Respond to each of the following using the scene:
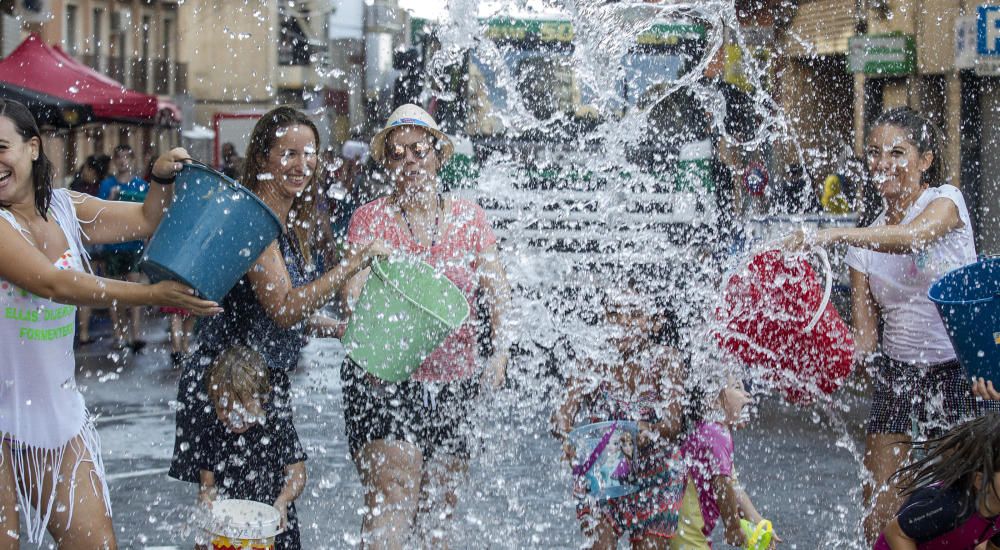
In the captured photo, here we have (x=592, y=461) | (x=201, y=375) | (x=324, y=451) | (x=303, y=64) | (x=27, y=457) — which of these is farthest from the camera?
(x=303, y=64)

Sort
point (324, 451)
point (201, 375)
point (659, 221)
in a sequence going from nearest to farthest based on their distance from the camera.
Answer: point (201, 375)
point (324, 451)
point (659, 221)

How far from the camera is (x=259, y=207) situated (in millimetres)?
3357

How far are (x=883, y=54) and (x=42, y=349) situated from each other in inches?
591

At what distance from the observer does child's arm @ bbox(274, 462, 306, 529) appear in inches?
143

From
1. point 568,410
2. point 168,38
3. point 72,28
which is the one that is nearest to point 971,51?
point 568,410

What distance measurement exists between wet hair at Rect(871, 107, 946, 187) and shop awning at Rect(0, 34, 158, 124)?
12.5 meters

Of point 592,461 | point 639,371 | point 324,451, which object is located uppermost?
point 639,371

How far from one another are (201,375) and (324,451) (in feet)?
10.3

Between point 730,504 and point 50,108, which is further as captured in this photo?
point 50,108

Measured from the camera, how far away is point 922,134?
13.6 ft

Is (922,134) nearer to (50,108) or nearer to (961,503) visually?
(961,503)

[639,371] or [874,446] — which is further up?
[639,371]

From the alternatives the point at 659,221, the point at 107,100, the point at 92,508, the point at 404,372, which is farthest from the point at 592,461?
the point at 107,100

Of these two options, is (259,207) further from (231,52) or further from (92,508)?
(231,52)
